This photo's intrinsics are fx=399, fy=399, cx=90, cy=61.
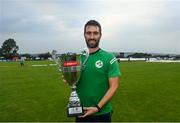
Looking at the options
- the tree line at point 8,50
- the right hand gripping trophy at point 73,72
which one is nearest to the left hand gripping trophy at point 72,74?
the right hand gripping trophy at point 73,72

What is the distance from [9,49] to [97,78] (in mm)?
160207

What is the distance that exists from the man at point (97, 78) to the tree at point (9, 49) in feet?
507

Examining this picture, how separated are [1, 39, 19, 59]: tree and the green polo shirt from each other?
15446cm

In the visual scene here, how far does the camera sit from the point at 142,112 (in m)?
11.8

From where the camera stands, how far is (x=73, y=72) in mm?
4684

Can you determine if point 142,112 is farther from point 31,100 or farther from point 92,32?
point 92,32

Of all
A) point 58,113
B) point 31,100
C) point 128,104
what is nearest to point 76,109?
point 58,113

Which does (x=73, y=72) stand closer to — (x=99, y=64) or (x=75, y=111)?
(x=99, y=64)

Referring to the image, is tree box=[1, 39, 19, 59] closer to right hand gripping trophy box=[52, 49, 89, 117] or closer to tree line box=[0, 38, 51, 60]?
tree line box=[0, 38, 51, 60]

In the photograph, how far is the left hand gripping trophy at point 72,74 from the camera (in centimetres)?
462

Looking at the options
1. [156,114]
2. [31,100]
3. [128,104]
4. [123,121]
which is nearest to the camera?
[123,121]

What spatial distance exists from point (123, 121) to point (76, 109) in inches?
235

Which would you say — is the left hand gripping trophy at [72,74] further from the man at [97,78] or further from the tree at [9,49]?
the tree at [9,49]

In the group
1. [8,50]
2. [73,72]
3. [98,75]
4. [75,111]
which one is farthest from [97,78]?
[8,50]
